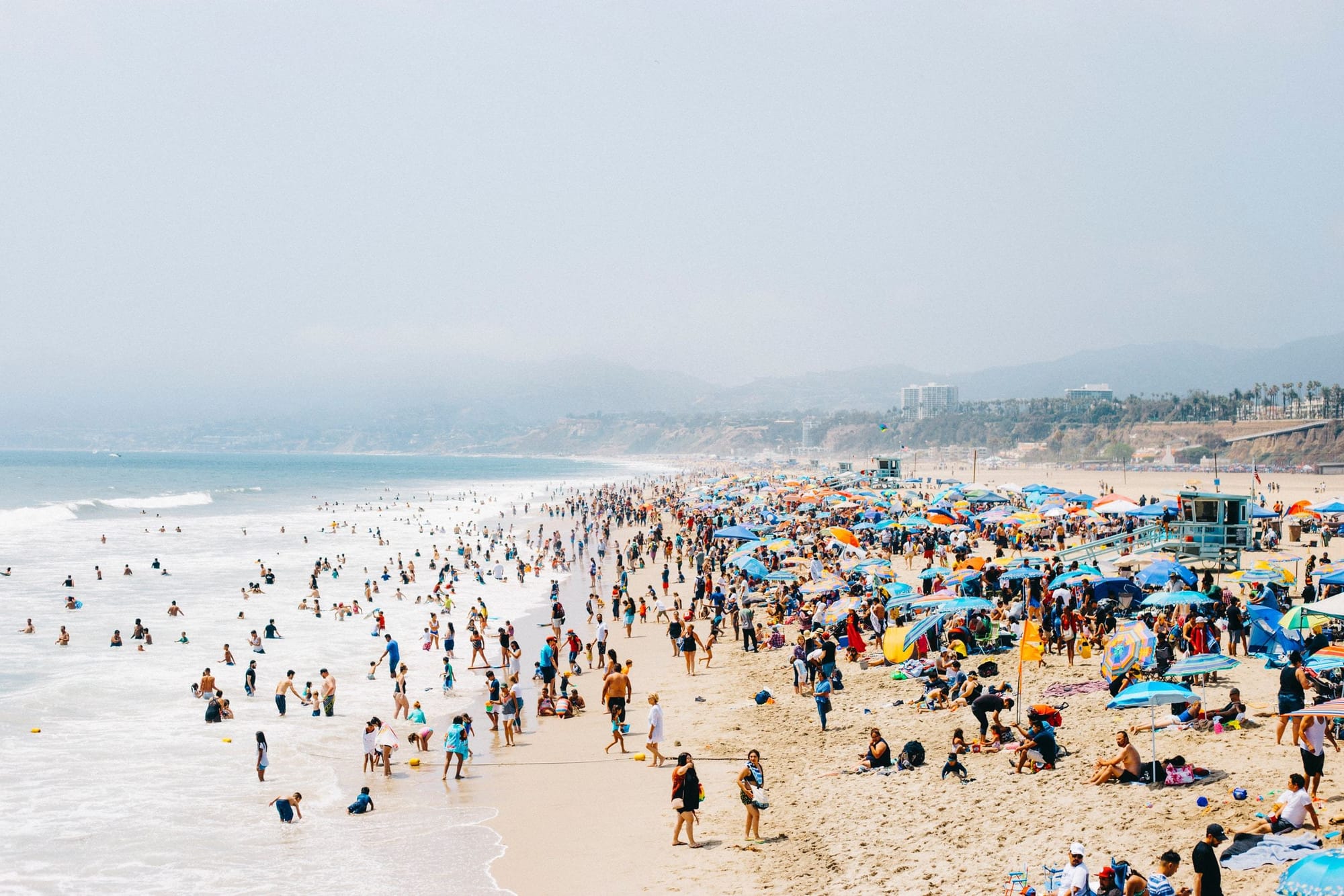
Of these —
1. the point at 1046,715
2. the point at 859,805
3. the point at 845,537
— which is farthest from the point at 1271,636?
the point at 845,537

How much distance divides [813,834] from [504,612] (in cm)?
1825

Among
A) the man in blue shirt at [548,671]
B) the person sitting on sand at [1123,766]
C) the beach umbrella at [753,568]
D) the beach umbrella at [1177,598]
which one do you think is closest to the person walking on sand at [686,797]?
the person sitting on sand at [1123,766]


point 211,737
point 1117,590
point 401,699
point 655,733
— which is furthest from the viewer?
point 1117,590

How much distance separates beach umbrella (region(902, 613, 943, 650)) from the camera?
1475cm

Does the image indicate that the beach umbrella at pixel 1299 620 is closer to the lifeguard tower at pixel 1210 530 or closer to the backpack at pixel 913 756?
the backpack at pixel 913 756

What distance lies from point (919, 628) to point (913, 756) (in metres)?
4.59

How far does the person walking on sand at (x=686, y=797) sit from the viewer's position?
Answer: 29.1ft

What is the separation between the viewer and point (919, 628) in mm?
14750

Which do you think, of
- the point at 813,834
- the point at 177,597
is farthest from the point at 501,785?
the point at 177,597

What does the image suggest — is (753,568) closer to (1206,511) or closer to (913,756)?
(1206,511)

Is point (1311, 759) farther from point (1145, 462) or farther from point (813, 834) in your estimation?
point (1145, 462)

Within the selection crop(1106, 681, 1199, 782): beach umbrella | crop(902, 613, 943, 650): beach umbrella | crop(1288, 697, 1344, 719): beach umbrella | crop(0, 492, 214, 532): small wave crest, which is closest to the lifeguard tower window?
crop(902, 613, 943, 650): beach umbrella

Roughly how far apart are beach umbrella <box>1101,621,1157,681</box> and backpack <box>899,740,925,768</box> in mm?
2552

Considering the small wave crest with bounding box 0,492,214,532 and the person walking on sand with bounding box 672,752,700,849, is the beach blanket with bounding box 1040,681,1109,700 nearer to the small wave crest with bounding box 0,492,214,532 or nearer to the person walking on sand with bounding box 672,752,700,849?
the person walking on sand with bounding box 672,752,700,849
